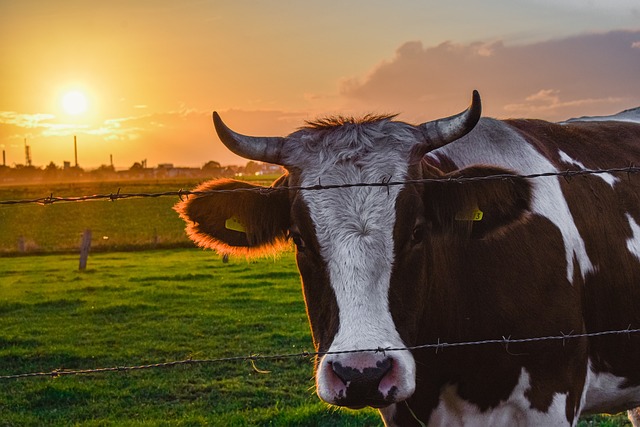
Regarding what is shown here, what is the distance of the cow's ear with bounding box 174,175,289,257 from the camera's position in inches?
169

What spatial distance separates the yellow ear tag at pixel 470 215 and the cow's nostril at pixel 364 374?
1.17m

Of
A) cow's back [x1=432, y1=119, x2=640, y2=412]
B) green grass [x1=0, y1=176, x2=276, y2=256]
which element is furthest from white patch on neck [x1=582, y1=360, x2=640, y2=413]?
green grass [x1=0, y1=176, x2=276, y2=256]

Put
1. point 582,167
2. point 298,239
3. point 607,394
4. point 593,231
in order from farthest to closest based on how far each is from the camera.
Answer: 1. point 582,167
2. point 607,394
3. point 593,231
4. point 298,239

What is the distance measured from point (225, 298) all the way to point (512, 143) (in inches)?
494

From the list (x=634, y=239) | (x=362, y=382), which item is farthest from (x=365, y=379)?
(x=634, y=239)

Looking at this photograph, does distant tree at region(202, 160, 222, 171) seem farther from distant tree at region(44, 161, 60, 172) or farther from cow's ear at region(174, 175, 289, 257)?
cow's ear at region(174, 175, 289, 257)

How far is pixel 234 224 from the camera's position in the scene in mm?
4547

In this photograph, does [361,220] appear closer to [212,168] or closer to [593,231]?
[593,231]

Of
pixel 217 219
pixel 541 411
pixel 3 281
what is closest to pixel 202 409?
pixel 217 219

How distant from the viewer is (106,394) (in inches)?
358

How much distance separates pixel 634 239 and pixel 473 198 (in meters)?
1.59

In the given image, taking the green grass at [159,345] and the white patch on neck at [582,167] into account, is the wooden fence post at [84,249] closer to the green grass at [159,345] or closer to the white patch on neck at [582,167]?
the green grass at [159,345]

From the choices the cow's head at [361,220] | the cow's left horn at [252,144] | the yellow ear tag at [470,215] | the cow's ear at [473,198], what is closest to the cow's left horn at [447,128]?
the cow's head at [361,220]

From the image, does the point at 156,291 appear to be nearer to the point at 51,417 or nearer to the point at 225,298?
the point at 225,298
